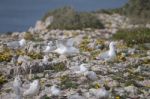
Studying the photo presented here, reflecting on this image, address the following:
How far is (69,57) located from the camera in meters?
18.9

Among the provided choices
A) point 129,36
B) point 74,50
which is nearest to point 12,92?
point 74,50

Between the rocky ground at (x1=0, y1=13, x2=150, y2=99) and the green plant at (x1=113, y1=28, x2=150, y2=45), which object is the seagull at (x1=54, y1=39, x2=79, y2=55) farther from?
the green plant at (x1=113, y1=28, x2=150, y2=45)

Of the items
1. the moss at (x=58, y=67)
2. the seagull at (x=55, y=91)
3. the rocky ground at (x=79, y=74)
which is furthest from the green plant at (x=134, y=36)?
the seagull at (x=55, y=91)

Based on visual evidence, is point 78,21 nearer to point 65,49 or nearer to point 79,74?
point 65,49

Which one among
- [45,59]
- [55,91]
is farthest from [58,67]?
[55,91]

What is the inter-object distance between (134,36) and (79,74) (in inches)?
374

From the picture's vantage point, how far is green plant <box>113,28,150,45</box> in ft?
77.8

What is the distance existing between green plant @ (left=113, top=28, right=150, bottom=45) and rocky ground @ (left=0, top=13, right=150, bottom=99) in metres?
2.19

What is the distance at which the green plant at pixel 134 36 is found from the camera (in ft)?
77.8

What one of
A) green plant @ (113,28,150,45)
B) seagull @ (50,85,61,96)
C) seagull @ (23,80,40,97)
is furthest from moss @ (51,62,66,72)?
green plant @ (113,28,150,45)

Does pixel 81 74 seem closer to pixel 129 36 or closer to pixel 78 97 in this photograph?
pixel 78 97

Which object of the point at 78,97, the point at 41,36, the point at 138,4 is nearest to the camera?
the point at 78,97

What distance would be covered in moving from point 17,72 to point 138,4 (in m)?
28.0

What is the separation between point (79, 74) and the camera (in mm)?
15938
